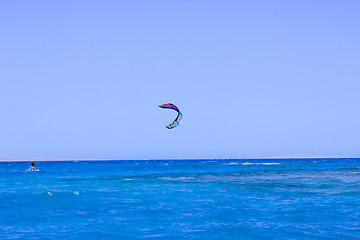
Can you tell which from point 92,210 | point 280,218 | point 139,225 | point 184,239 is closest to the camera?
point 184,239

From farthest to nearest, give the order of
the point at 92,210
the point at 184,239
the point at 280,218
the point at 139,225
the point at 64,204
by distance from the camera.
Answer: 1. the point at 64,204
2. the point at 92,210
3. the point at 280,218
4. the point at 139,225
5. the point at 184,239

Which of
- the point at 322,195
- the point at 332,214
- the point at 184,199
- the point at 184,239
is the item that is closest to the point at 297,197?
the point at 322,195

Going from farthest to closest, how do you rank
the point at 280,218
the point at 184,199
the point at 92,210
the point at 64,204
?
1. the point at 184,199
2. the point at 64,204
3. the point at 92,210
4. the point at 280,218

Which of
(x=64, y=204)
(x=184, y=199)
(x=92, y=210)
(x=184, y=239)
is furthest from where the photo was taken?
(x=184, y=199)

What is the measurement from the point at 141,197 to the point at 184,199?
3035mm

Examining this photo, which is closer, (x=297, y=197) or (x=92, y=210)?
(x=92, y=210)

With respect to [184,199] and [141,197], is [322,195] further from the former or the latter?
[141,197]

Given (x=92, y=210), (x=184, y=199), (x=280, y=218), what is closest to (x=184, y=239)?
(x=280, y=218)

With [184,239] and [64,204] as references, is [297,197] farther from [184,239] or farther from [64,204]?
[64,204]

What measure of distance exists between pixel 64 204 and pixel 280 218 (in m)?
12.2

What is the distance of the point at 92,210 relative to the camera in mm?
18047

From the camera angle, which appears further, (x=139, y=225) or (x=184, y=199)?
(x=184, y=199)

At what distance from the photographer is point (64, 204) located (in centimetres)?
2017

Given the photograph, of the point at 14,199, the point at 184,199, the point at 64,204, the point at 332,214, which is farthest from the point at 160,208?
the point at 14,199
